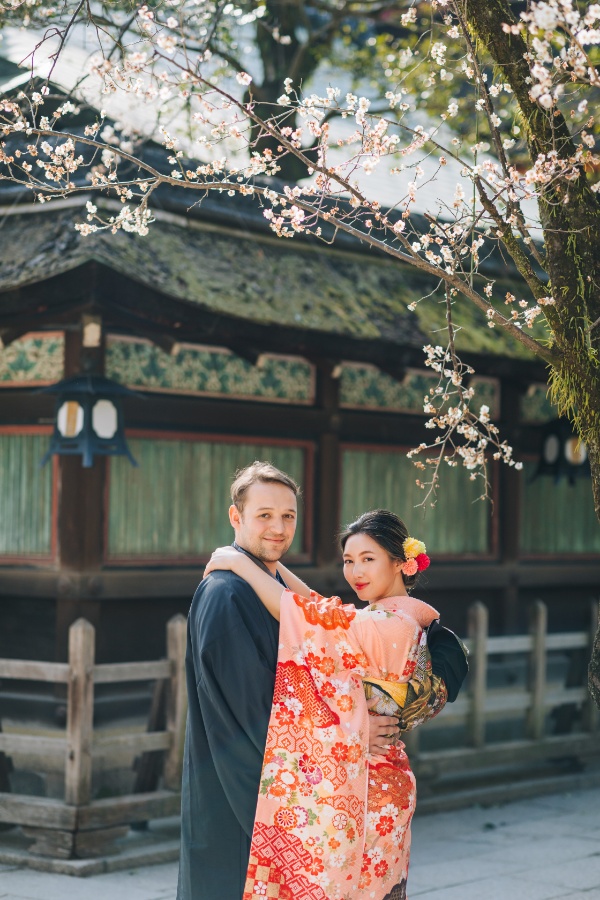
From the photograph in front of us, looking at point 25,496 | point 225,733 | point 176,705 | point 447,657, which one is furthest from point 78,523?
point 225,733

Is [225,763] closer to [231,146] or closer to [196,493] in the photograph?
[196,493]

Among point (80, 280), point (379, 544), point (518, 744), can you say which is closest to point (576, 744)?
point (518, 744)

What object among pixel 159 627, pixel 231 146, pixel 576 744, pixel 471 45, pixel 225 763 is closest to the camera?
pixel 225 763

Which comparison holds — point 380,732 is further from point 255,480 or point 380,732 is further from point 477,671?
point 477,671

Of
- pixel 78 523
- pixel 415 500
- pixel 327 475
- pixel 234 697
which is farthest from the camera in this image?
pixel 415 500

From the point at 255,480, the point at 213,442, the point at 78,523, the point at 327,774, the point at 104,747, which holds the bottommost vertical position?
the point at 104,747

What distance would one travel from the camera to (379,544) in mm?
4027

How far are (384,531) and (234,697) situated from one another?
80 cm

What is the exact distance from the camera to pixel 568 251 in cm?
446

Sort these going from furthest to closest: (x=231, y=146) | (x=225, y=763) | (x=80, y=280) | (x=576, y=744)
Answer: (x=231, y=146), (x=576, y=744), (x=80, y=280), (x=225, y=763)

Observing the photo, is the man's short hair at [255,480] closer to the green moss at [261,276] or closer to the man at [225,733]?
the man at [225,733]

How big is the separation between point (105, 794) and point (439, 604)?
12.5ft

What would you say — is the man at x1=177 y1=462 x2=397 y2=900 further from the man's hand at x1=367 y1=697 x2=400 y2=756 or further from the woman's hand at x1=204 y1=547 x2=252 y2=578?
the man's hand at x1=367 y1=697 x2=400 y2=756

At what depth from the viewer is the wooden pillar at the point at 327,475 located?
9.32 m
